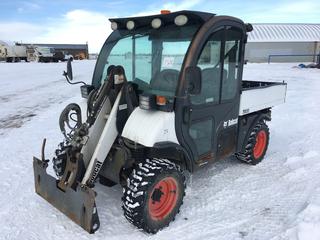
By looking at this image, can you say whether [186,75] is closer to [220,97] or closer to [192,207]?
[220,97]

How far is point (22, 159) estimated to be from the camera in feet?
16.4

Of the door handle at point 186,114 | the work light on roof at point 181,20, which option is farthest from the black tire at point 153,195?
the work light on roof at point 181,20

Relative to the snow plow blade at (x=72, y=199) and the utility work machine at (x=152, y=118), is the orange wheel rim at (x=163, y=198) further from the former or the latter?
the snow plow blade at (x=72, y=199)

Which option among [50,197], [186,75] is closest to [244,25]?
[186,75]

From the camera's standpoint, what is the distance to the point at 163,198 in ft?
10.9

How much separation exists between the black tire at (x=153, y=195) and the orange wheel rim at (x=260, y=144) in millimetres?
2041

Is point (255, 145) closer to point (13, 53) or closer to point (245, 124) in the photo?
point (245, 124)

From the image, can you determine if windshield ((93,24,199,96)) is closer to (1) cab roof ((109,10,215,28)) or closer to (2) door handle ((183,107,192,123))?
(1) cab roof ((109,10,215,28))

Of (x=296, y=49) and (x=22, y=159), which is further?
(x=296, y=49)

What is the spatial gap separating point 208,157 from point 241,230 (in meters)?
0.95

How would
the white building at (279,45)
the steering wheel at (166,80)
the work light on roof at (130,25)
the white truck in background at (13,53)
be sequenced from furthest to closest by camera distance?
the white truck in background at (13,53) → the white building at (279,45) → the work light on roof at (130,25) → the steering wheel at (166,80)

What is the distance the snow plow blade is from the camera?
284cm

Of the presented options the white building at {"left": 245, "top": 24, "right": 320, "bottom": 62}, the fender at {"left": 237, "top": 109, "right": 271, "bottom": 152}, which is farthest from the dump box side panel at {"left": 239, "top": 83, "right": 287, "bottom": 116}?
the white building at {"left": 245, "top": 24, "right": 320, "bottom": 62}

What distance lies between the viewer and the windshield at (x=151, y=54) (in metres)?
3.26
